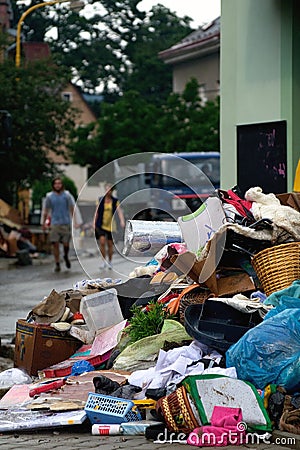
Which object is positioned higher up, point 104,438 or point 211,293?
point 211,293

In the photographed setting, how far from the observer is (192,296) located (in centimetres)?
805

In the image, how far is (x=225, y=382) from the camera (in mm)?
6340

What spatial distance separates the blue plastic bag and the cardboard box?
2.21 metres

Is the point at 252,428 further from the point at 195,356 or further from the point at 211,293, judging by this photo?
the point at 211,293

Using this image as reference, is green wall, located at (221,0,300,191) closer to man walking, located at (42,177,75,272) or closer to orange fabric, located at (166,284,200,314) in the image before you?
orange fabric, located at (166,284,200,314)

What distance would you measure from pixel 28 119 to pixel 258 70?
812 inches

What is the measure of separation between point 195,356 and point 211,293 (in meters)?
1.09

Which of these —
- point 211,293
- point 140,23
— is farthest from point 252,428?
point 140,23

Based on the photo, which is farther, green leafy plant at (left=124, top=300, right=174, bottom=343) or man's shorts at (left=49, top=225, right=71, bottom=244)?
man's shorts at (left=49, top=225, right=71, bottom=244)

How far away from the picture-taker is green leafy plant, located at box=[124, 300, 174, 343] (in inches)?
310

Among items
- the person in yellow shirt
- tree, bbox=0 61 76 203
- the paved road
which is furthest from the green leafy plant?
tree, bbox=0 61 76 203

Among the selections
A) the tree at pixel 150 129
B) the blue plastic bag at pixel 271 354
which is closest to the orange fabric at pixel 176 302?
the blue plastic bag at pixel 271 354

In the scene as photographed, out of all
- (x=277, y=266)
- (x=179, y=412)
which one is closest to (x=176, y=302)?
(x=277, y=266)

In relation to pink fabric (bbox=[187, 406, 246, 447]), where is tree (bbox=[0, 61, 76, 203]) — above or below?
above
